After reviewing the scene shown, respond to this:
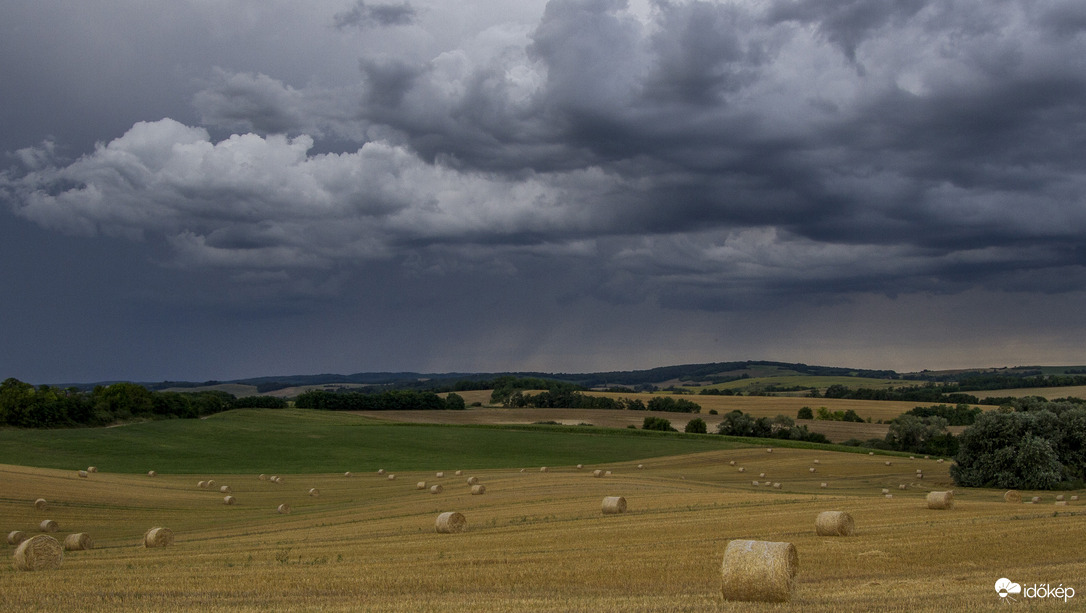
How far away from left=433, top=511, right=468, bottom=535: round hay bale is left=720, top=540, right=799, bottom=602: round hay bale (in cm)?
1235

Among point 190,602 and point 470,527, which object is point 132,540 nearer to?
point 470,527

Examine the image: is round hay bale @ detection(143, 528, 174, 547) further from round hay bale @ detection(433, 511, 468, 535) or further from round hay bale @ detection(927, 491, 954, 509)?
round hay bale @ detection(927, 491, 954, 509)

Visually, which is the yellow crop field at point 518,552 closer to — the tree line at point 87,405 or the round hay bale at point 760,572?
the round hay bale at point 760,572

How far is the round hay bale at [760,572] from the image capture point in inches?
515

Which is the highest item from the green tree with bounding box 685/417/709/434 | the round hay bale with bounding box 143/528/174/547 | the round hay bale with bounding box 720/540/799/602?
the round hay bale with bounding box 720/540/799/602

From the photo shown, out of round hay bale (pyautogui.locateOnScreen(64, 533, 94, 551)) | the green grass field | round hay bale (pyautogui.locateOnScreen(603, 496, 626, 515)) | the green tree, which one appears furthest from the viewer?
the green tree

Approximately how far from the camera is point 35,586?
15.7 metres

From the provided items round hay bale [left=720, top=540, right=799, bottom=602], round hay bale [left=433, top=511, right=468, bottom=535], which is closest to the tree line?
round hay bale [left=433, top=511, right=468, bottom=535]

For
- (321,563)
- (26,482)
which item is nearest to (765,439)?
(26,482)

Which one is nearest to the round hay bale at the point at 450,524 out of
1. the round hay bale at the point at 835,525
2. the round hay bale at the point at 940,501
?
the round hay bale at the point at 835,525

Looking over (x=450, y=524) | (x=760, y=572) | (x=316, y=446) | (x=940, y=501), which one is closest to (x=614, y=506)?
(x=450, y=524)

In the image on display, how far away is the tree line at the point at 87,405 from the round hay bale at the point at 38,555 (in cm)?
5902

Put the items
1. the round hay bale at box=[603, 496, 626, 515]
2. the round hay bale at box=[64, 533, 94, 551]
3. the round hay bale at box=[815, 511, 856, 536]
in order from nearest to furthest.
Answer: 1. the round hay bale at box=[815, 511, 856, 536]
2. the round hay bale at box=[64, 533, 94, 551]
3. the round hay bale at box=[603, 496, 626, 515]

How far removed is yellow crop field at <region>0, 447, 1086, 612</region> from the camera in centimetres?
1366
